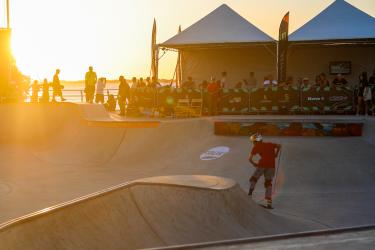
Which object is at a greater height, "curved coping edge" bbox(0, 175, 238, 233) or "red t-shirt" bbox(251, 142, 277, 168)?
"red t-shirt" bbox(251, 142, 277, 168)

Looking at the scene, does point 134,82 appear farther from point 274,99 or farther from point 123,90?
point 274,99

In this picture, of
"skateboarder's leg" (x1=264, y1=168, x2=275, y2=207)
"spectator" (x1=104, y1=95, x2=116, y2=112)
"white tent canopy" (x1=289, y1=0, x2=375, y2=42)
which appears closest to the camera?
"skateboarder's leg" (x1=264, y1=168, x2=275, y2=207)

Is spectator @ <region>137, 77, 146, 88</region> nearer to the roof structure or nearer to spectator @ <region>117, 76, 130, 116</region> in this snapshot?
spectator @ <region>117, 76, 130, 116</region>

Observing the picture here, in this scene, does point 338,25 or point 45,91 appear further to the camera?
point 45,91

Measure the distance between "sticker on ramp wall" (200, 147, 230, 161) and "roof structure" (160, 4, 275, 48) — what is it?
741cm

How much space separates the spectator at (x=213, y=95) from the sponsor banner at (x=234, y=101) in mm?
205

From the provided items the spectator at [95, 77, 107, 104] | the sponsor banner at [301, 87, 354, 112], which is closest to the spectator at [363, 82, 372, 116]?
the sponsor banner at [301, 87, 354, 112]

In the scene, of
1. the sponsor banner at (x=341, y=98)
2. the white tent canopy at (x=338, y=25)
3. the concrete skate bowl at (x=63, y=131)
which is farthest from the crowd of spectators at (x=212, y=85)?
the white tent canopy at (x=338, y=25)

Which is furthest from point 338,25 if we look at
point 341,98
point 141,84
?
point 141,84

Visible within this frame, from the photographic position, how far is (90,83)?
81.5 ft

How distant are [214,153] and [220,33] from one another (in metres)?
8.45

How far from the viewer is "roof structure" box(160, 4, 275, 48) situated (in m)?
23.0

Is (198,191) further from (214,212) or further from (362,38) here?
(362,38)

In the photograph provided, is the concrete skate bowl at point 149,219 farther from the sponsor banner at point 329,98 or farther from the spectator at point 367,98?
the spectator at point 367,98
